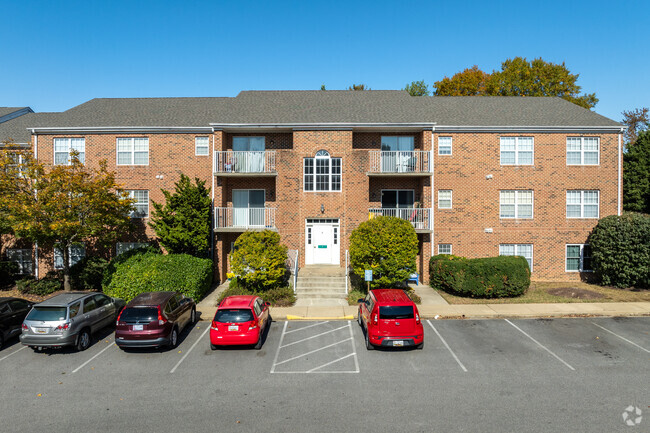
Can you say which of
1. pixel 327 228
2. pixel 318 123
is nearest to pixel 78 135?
pixel 318 123

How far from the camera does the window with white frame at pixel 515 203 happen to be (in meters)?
20.9

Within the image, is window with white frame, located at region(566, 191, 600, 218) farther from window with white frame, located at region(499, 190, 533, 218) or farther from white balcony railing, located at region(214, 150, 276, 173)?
white balcony railing, located at region(214, 150, 276, 173)

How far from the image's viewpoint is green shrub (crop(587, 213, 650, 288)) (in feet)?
58.8

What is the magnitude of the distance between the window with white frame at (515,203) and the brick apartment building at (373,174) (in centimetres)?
6

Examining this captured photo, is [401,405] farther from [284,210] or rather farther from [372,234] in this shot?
[284,210]

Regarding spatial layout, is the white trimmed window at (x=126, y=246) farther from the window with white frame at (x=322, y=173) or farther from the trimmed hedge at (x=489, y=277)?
the trimmed hedge at (x=489, y=277)

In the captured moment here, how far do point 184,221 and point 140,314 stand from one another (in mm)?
7598

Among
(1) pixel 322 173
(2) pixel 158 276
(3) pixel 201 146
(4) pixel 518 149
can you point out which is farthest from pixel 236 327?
(4) pixel 518 149

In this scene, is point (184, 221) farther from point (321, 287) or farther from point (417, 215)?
point (417, 215)

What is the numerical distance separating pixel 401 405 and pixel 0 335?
42.3ft

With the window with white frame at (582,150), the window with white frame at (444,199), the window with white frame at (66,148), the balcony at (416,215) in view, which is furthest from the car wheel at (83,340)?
the window with white frame at (582,150)

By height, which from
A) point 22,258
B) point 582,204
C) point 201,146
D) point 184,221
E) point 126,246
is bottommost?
point 22,258

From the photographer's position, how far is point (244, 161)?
67.0 ft

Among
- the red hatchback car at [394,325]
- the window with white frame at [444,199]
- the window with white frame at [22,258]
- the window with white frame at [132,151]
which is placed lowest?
the red hatchback car at [394,325]
